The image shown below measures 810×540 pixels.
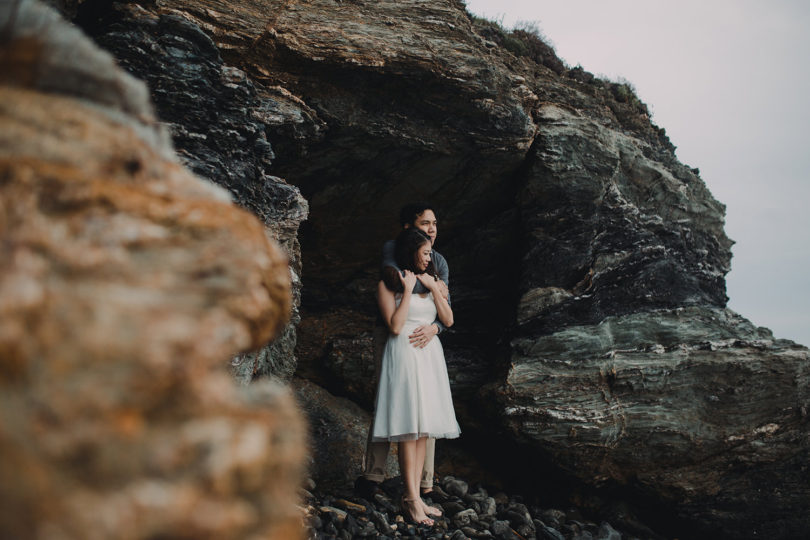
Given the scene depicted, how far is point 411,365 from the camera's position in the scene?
572cm

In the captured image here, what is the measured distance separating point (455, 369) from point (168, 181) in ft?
24.2

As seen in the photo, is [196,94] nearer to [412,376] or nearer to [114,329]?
[412,376]

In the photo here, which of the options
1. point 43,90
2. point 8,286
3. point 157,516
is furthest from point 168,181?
point 157,516

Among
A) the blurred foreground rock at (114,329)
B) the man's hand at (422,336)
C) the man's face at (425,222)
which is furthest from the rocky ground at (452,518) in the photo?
the blurred foreground rock at (114,329)

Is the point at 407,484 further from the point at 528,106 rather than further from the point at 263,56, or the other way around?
the point at 528,106

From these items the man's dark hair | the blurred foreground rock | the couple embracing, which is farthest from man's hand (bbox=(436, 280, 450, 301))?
the blurred foreground rock

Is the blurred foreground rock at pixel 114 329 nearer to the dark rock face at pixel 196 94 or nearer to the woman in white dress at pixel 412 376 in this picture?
the dark rock face at pixel 196 94

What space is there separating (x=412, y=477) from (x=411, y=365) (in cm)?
111

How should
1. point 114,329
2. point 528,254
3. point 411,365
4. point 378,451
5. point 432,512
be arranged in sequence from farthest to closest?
point 528,254
point 378,451
point 411,365
point 432,512
point 114,329

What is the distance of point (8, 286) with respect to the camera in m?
0.84

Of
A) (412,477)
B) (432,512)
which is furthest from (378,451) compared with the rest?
(432,512)

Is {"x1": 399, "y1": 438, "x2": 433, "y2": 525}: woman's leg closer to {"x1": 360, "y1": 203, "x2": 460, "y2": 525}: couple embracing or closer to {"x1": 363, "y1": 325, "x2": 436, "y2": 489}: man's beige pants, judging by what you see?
{"x1": 360, "y1": 203, "x2": 460, "y2": 525}: couple embracing

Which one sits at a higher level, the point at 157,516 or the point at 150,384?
the point at 150,384

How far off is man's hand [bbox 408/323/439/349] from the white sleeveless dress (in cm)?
4
